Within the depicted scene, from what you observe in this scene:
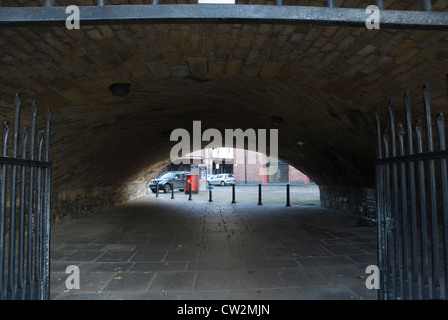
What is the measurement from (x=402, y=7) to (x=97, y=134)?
20.4ft

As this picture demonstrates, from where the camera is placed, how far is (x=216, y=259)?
4.60m

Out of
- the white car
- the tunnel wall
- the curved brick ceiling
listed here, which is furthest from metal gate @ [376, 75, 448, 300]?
the white car

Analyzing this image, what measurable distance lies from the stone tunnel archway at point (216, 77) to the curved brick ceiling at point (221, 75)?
0.02 meters

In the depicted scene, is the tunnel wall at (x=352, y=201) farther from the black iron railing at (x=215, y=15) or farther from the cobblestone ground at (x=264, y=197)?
the black iron railing at (x=215, y=15)

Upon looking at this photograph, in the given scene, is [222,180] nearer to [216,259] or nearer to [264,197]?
[264,197]

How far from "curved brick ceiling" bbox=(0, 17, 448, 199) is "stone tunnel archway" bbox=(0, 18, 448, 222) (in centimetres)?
2

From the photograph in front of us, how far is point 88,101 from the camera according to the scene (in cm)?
A: 515

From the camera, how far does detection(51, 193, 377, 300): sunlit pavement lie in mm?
3314

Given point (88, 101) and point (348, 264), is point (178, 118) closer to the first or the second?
point (88, 101)

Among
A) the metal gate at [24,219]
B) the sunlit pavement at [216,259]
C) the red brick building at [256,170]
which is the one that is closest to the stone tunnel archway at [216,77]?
the metal gate at [24,219]

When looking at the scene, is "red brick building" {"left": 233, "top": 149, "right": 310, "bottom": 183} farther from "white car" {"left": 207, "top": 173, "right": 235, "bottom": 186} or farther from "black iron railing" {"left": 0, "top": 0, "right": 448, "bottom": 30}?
"black iron railing" {"left": 0, "top": 0, "right": 448, "bottom": 30}

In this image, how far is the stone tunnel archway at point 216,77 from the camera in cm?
351
